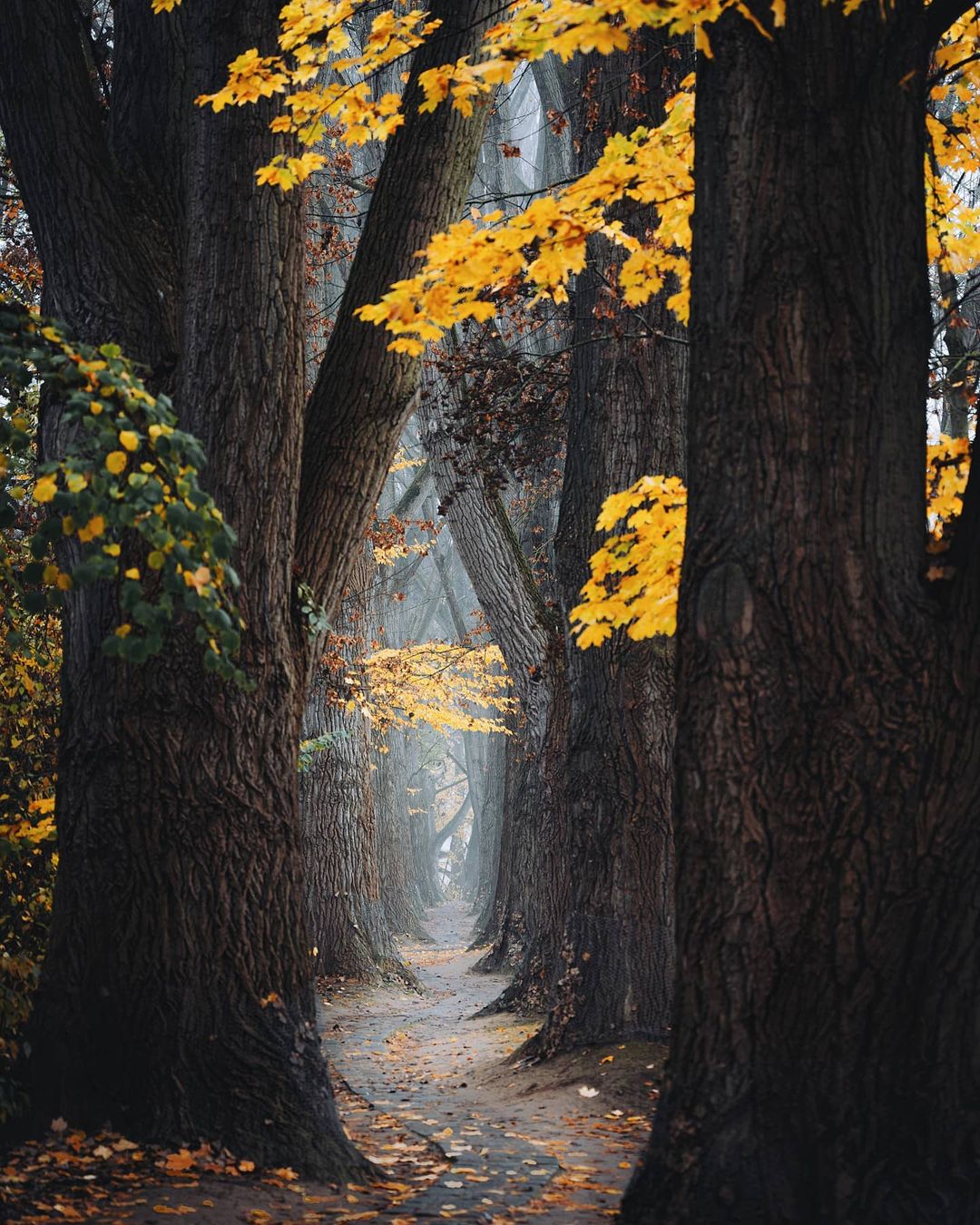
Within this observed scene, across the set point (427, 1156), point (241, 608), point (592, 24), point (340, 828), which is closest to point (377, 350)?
point (241, 608)

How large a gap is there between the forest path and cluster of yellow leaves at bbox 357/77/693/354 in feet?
11.6

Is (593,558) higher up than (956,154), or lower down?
lower down

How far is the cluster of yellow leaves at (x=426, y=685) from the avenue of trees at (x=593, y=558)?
6.46 meters

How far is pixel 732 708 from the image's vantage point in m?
3.57

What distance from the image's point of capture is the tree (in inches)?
187

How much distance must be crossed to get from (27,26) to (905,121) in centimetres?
408

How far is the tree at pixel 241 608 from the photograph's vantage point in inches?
187

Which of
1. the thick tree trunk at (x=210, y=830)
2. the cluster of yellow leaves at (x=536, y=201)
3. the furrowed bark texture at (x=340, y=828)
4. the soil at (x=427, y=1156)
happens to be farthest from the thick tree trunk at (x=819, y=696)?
the furrowed bark texture at (x=340, y=828)

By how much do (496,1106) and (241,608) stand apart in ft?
11.8

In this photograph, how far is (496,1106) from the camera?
22.1 feet

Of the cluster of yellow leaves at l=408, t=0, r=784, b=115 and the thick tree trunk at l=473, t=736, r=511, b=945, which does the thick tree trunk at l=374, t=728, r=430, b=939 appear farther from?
the cluster of yellow leaves at l=408, t=0, r=784, b=115

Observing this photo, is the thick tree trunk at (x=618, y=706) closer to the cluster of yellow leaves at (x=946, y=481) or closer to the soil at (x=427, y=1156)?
the soil at (x=427, y=1156)

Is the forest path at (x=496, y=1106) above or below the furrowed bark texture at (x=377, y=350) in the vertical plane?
below

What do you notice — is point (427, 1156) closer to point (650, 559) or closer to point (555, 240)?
point (650, 559)
